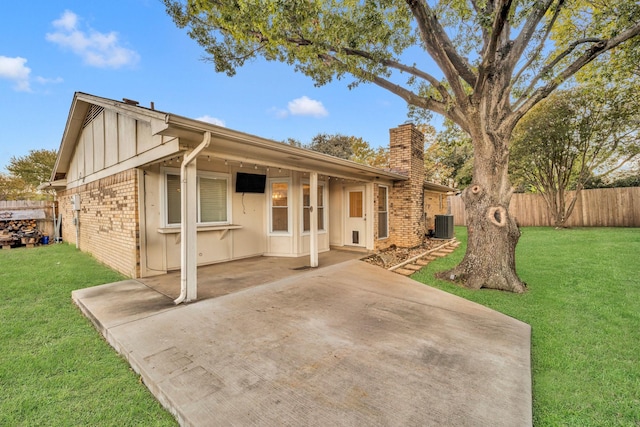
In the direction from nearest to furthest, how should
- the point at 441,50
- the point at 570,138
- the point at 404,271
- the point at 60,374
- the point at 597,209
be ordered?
the point at 60,374 → the point at 441,50 → the point at 404,271 → the point at 570,138 → the point at 597,209

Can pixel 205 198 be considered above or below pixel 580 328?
above

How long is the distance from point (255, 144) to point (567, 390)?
442 cm

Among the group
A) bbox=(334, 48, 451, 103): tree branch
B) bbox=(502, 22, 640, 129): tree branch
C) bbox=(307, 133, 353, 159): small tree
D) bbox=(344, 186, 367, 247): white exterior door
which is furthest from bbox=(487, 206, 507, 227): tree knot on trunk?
bbox=(307, 133, 353, 159): small tree

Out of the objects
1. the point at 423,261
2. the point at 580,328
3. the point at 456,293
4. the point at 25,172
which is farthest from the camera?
the point at 25,172

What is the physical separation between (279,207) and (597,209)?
15647mm

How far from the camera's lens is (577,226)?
536 inches

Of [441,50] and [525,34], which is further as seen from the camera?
[525,34]

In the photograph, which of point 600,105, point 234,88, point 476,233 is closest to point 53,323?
point 476,233

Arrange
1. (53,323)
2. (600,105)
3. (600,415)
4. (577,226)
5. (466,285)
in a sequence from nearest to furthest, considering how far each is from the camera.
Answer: (600,415), (53,323), (466,285), (600,105), (577,226)

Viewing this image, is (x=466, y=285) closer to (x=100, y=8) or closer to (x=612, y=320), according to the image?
(x=612, y=320)

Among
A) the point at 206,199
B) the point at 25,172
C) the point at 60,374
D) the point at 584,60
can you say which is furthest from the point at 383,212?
the point at 25,172

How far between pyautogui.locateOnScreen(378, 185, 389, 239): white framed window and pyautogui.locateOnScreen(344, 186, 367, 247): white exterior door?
0.62 meters

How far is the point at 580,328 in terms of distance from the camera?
330cm

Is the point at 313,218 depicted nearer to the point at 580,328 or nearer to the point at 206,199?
the point at 206,199
